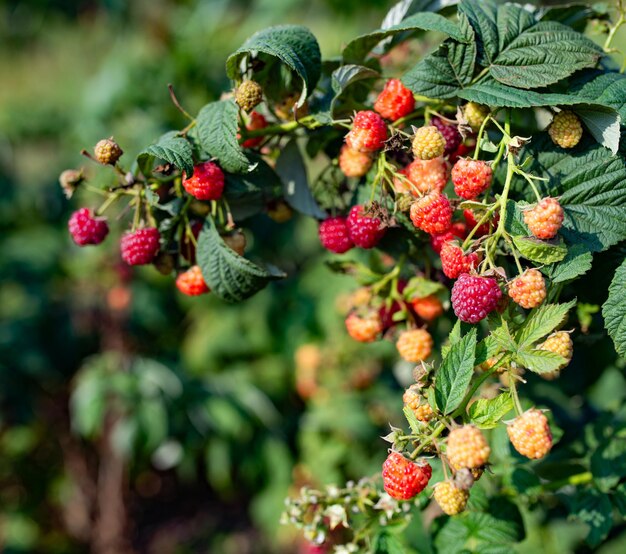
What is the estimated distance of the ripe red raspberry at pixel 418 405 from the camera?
2.66 feet

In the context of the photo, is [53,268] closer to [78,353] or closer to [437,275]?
[78,353]

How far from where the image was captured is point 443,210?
2.78 feet

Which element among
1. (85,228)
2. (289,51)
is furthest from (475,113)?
(85,228)

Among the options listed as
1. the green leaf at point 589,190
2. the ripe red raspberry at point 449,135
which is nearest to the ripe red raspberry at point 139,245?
the ripe red raspberry at point 449,135

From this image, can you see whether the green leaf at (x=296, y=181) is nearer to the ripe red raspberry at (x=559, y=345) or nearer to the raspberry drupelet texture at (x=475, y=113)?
the raspberry drupelet texture at (x=475, y=113)

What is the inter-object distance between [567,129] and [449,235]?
8.0 inches

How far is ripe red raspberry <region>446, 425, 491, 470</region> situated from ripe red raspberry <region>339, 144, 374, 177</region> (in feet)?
1.44

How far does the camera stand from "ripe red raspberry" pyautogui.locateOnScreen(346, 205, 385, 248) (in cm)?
97

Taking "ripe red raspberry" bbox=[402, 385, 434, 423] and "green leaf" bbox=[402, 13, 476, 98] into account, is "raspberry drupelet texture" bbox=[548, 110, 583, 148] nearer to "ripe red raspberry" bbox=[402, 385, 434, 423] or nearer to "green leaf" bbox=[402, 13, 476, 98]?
"green leaf" bbox=[402, 13, 476, 98]

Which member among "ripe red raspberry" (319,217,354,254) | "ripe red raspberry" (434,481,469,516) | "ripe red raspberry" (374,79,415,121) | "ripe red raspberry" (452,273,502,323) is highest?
"ripe red raspberry" (374,79,415,121)

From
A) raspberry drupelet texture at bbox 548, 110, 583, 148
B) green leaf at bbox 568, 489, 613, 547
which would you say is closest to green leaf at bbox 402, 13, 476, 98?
raspberry drupelet texture at bbox 548, 110, 583, 148

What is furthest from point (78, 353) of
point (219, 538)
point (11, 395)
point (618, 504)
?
point (618, 504)

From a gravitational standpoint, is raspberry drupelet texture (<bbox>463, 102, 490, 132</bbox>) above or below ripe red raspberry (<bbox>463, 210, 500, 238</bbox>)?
above

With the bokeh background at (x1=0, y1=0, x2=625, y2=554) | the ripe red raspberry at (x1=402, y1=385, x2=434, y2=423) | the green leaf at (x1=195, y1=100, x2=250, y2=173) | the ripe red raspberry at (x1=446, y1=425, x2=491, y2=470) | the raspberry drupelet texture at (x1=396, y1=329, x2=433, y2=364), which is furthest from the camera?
the bokeh background at (x1=0, y1=0, x2=625, y2=554)
